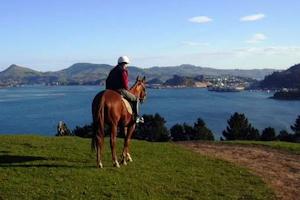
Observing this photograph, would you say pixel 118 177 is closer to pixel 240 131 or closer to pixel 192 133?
pixel 240 131

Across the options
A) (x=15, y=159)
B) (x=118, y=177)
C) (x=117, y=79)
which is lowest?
(x=118, y=177)

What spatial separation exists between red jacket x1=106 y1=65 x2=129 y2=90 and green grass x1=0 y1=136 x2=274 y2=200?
85.2 inches

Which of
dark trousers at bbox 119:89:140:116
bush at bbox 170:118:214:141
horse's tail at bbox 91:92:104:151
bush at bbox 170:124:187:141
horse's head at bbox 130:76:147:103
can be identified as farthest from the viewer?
bush at bbox 170:124:187:141

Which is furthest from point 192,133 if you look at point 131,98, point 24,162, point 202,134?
point 24,162

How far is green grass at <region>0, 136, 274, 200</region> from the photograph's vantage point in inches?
441

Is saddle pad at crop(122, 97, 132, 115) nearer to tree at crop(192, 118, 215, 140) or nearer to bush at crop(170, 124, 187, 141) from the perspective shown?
tree at crop(192, 118, 215, 140)

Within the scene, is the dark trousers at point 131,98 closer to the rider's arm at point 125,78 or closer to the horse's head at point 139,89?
the rider's arm at point 125,78

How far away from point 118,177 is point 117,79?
305cm

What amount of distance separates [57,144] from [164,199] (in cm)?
721

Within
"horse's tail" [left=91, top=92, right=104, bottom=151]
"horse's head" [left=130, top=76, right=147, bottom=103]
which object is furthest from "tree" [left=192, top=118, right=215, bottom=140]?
"horse's tail" [left=91, top=92, right=104, bottom=151]

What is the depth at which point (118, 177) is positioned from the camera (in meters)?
12.5

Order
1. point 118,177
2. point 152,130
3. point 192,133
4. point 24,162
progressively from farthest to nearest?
point 152,130
point 192,133
point 24,162
point 118,177

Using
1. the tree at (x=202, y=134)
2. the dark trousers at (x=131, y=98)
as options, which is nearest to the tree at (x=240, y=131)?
the tree at (x=202, y=134)

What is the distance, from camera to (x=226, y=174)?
547 inches
